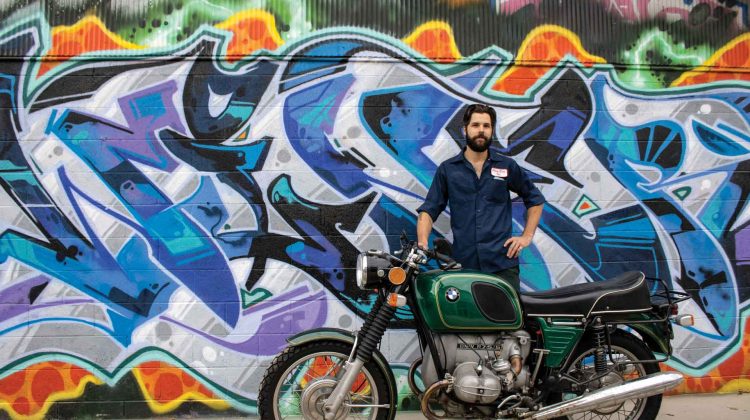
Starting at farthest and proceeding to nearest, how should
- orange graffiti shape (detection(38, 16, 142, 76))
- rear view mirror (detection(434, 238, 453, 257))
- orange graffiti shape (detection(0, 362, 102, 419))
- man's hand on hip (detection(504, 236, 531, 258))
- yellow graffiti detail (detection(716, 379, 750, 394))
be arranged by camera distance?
yellow graffiti detail (detection(716, 379, 750, 394)), orange graffiti shape (detection(38, 16, 142, 76)), orange graffiti shape (detection(0, 362, 102, 419)), man's hand on hip (detection(504, 236, 531, 258)), rear view mirror (detection(434, 238, 453, 257))

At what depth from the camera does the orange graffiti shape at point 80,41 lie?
4.88m

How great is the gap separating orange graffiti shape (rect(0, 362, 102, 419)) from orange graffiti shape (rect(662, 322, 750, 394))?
14.3ft

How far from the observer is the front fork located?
3670 millimetres

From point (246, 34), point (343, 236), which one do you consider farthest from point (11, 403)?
point (246, 34)

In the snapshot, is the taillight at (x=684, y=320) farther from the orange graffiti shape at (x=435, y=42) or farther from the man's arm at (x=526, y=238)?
the orange graffiti shape at (x=435, y=42)

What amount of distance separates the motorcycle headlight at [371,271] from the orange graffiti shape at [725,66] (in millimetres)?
2983

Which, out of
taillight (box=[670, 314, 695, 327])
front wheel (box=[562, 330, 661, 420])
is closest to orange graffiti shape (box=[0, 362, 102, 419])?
front wheel (box=[562, 330, 661, 420])

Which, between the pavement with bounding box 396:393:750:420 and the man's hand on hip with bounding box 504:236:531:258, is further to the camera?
the pavement with bounding box 396:393:750:420

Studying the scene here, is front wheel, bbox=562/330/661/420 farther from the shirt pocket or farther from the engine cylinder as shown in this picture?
the shirt pocket

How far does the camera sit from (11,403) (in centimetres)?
477

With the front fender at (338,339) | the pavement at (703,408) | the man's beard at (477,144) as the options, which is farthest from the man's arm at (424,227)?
the pavement at (703,408)

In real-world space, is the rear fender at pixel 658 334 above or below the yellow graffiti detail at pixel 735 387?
above

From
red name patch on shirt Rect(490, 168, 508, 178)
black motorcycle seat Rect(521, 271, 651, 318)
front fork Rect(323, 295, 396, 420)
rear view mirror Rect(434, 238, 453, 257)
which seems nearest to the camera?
front fork Rect(323, 295, 396, 420)

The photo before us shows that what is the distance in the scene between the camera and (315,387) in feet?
12.2
